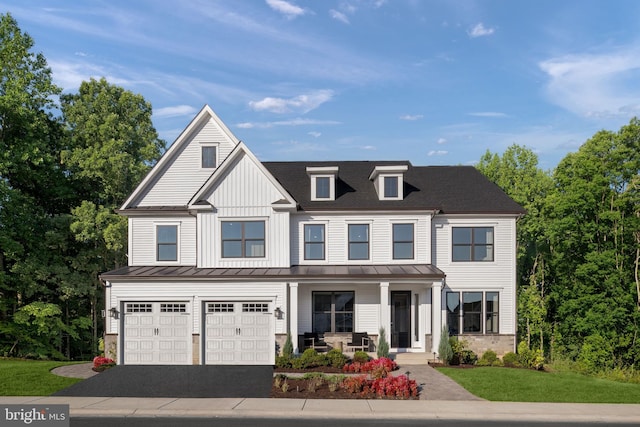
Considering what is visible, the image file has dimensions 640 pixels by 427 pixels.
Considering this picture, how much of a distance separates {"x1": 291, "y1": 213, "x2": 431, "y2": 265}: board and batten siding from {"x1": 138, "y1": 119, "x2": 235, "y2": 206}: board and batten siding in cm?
551

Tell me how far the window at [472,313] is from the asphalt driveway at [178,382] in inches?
381

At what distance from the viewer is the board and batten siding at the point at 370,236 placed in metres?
24.9

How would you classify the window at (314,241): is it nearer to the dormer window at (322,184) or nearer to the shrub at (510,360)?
the dormer window at (322,184)

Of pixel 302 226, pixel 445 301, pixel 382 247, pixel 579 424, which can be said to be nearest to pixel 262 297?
pixel 302 226

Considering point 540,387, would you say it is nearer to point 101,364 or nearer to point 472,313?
point 472,313

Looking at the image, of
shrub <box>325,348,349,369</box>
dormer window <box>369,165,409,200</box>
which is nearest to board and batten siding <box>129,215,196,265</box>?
shrub <box>325,348,349,369</box>

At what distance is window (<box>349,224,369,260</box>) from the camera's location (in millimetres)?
25203

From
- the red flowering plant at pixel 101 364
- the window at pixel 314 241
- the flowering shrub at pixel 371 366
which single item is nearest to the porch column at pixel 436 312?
the flowering shrub at pixel 371 366

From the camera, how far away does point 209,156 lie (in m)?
26.3

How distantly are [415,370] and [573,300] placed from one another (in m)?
16.3

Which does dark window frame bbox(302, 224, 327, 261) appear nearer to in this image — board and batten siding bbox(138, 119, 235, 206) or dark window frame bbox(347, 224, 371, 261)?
dark window frame bbox(347, 224, 371, 261)

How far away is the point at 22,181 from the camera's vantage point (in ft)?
105

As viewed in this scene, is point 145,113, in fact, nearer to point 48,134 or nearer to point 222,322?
point 48,134

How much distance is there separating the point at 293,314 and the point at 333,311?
2818 millimetres
